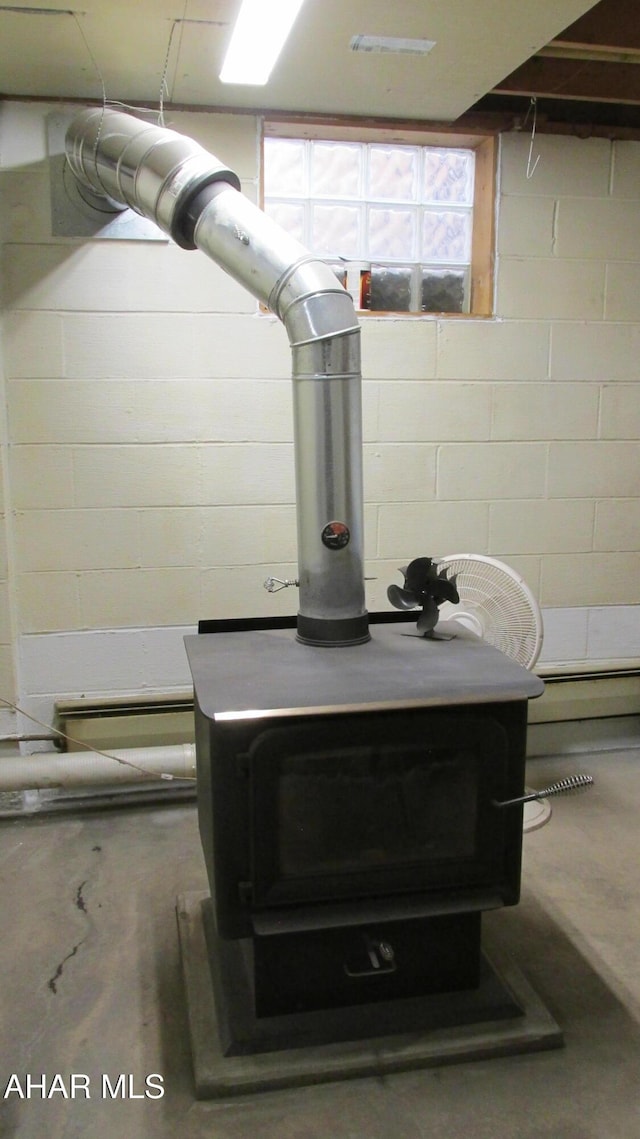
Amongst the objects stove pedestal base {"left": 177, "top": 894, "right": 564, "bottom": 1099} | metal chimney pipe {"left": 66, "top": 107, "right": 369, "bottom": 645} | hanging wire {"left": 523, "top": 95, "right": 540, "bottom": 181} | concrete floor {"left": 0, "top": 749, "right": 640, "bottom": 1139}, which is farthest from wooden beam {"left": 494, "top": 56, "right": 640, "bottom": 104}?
stove pedestal base {"left": 177, "top": 894, "right": 564, "bottom": 1099}

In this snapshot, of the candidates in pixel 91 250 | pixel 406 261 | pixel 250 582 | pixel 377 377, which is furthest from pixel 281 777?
pixel 406 261

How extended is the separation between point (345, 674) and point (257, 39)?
1685 millimetres

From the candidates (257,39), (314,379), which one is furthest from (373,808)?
(257,39)

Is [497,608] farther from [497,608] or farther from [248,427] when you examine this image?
[248,427]

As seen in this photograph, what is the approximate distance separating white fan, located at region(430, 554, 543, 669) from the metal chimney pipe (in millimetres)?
597

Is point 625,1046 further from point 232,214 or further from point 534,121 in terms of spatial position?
point 534,121

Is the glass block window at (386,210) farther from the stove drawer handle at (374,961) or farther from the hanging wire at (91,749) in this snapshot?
the stove drawer handle at (374,961)

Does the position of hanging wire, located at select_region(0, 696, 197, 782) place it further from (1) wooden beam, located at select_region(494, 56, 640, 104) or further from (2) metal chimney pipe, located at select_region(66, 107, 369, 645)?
(1) wooden beam, located at select_region(494, 56, 640, 104)

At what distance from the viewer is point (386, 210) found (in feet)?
10.2

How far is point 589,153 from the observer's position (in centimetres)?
309

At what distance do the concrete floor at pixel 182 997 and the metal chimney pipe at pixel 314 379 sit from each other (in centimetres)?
94

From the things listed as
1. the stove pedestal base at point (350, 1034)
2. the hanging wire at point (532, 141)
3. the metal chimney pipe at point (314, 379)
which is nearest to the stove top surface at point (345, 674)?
the metal chimney pipe at point (314, 379)

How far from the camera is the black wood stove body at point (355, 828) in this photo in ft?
5.61

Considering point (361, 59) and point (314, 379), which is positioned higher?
point (361, 59)
